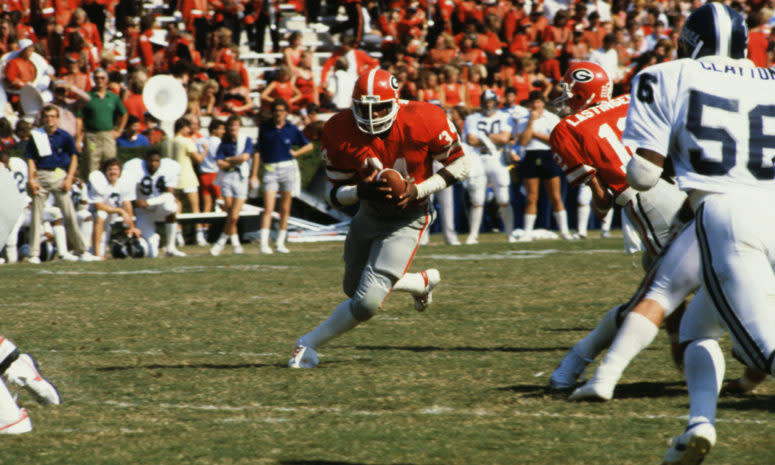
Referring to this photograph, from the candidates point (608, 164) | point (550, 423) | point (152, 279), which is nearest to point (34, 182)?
point (152, 279)

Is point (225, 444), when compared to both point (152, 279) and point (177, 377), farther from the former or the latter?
point (152, 279)

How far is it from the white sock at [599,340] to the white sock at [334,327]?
125cm

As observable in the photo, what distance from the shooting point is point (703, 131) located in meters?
3.51

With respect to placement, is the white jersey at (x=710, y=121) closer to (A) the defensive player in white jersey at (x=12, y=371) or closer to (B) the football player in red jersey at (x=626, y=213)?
(B) the football player in red jersey at (x=626, y=213)

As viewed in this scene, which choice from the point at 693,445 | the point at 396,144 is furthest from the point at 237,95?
the point at 693,445

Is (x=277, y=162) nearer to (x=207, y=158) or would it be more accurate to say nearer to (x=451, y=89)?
(x=207, y=158)

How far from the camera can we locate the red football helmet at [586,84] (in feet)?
20.1

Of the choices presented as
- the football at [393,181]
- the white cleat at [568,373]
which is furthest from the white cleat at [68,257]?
the white cleat at [568,373]

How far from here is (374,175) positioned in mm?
5531

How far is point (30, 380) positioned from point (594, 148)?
9.72ft

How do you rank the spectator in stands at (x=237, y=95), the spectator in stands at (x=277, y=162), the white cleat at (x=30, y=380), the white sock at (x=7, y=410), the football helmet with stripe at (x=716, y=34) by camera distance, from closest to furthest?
the football helmet with stripe at (x=716, y=34) < the white sock at (x=7, y=410) < the white cleat at (x=30, y=380) < the spectator in stands at (x=277, y=162) < the spectator in stands at (x=237, y=95)

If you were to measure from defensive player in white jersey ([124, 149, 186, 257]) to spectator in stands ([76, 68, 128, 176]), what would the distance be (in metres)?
0.71

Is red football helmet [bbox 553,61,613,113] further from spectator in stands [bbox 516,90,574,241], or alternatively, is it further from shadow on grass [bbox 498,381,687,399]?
spectator in stands [bbox 516,90,574,241]

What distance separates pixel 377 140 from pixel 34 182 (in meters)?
7.84
